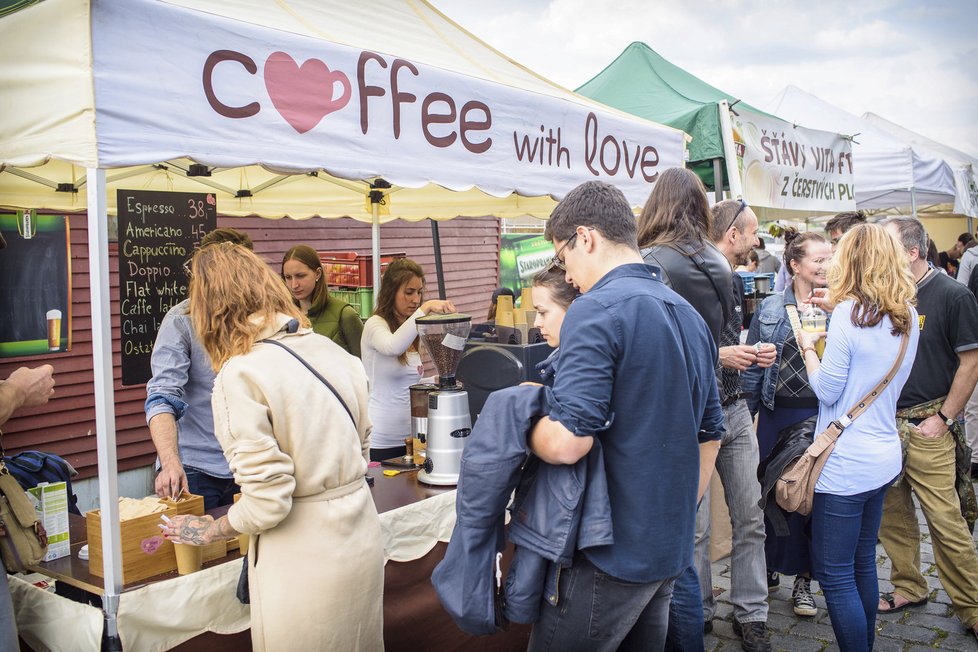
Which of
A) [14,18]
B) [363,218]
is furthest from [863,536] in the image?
[363,218]

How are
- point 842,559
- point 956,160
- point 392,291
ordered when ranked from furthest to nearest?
1. point 956,160
2. point 392,291
3. point 842,559

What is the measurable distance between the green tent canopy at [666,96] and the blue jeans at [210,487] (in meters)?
4.28

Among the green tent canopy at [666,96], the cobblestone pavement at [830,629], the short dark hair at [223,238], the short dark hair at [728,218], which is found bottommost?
the cobblestone pavement at [830,629]

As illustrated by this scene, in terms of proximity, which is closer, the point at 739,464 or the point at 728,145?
the point at 739,464

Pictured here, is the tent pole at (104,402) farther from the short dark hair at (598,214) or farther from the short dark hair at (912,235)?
the short dark hair at (912,235)

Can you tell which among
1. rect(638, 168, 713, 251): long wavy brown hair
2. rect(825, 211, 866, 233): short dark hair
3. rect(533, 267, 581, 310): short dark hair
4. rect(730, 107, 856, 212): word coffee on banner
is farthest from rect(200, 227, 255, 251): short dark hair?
rect(730, 107, 856, 212): word coffee on banner

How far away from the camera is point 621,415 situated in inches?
73.4

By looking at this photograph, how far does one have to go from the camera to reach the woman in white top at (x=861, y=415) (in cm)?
304

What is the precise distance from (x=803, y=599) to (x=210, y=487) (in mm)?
3070

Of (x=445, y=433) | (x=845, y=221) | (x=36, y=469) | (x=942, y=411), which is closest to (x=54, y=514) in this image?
(x=36, y=469)

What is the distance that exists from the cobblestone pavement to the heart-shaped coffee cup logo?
119 inches

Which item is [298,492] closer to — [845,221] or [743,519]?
[743,519]

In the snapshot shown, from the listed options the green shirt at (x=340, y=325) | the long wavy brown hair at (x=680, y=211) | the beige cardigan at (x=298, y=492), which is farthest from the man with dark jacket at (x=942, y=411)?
the green shirt at (x=340, y=325)

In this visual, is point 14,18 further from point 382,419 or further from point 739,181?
point 739,181
